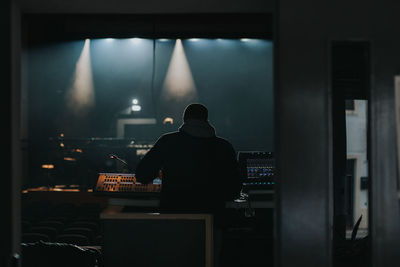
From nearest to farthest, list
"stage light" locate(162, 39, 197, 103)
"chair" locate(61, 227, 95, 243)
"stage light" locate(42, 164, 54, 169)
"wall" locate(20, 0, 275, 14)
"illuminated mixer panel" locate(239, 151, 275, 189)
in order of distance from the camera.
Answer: "wall" locate(20, 0, 275, 14), "illuminated mixer panel" locate(239, 151, 275, 189), "chair" locate(61, 227, 95, 243), "stage light" locate(42, 164, 54, 169), "stage light" locate(162, 39, 197, 103)

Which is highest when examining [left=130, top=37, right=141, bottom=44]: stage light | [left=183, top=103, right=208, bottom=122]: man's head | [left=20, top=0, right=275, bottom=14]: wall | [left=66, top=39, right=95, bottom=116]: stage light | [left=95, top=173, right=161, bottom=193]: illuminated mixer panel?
[left=130, top=37, right=141, bottom=44]: stage light

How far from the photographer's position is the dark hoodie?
8.45ft

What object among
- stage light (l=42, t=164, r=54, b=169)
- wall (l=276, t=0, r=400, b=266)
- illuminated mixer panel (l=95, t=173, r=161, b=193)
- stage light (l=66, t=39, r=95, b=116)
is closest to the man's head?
illuminated mixer panel (l=95, t=173, r=161, b=193)

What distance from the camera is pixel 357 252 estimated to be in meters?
2.37

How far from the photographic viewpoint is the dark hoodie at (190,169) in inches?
101

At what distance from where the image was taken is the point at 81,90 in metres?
10.8

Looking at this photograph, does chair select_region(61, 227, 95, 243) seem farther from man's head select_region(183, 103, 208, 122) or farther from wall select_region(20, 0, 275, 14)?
wall select_region(20, 0, 275, 14)

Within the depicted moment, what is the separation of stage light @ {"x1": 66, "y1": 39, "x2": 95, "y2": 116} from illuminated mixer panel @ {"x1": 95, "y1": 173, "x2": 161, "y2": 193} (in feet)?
25.2

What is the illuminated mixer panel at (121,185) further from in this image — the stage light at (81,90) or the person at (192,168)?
the stage light at (81,90)

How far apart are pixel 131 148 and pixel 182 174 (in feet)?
22.6

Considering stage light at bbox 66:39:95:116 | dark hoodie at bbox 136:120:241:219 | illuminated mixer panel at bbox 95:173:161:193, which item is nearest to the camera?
dark hoodie at bbox 136:120:241:219

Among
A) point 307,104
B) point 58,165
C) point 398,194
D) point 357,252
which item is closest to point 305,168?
point 307,104

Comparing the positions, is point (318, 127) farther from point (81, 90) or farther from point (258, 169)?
point (81, 90)

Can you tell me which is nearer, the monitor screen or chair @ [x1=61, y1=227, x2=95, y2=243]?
the monitor screen
